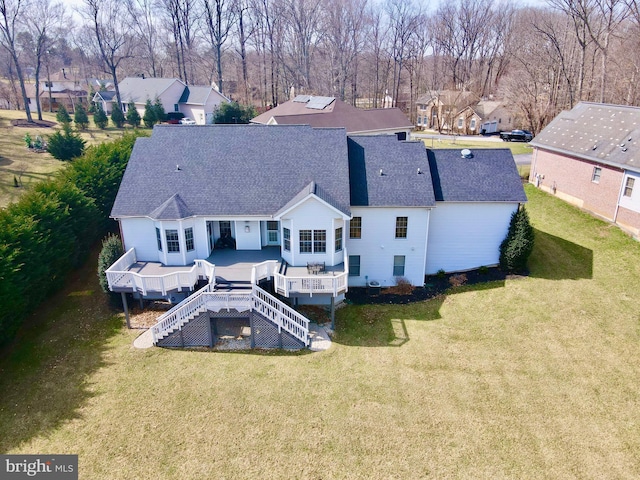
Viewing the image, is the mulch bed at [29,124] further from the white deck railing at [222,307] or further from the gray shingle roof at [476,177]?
the gray shingle roof at [476,177]

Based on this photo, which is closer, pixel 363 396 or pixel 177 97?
pixel 363 396

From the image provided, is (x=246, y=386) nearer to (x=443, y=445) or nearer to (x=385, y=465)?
(x=385, y=465)

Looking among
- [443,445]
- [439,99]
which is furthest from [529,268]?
[439,99]

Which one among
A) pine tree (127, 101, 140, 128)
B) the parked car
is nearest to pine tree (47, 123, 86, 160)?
pine tree (127, 101, 140, 128)

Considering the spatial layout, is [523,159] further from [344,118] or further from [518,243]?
[518,243]

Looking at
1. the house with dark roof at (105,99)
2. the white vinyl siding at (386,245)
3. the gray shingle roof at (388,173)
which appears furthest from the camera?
the house with dark roof at (105,99)

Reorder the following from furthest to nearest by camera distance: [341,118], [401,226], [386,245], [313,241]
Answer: [341,118], [386,245], [401,226], [313,241]

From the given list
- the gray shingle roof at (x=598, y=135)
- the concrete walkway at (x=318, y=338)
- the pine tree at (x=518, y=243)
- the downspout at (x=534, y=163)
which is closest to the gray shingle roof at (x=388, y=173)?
the pine tree at (x=518, y=243)

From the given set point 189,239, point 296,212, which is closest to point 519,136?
point 296,212
